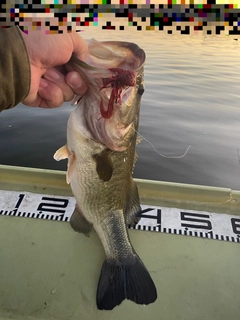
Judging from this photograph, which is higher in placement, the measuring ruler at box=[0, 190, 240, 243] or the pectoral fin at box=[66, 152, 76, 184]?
the pectoral fin at box=[66, 152, 76, 184]

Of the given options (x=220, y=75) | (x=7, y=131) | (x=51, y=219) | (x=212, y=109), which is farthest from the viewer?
(x=220, y=75)

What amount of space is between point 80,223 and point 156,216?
21.4 inches

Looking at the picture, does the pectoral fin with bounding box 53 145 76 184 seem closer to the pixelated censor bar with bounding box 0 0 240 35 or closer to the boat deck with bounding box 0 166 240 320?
the boat deck with bounding box 0 166 240 320

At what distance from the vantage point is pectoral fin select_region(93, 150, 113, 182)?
76.6 inches

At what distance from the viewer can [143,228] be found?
7.13 feet

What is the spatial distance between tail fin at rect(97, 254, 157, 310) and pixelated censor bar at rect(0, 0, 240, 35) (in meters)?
1.27

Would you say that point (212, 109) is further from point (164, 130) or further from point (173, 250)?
point (173, 250)

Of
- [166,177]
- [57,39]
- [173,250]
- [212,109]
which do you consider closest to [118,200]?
[173,250]

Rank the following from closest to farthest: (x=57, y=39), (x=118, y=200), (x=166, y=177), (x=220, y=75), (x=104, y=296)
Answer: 1. (x=57, y=39)
2. (x=104, y=296)
3. (x=118, y=200)
4. (x=166, y=177)
5. (x=220, y=75)

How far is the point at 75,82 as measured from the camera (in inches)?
65.7

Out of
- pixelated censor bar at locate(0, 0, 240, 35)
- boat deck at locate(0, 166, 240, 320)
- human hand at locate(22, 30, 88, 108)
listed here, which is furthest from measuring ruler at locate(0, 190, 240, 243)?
pixelated censor bar at locate(0, 0, 240, 35)

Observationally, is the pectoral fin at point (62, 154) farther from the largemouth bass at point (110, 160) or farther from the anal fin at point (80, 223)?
the anal fin at point (80, 223)

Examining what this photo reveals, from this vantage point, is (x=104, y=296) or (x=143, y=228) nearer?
(x=104, y=296)

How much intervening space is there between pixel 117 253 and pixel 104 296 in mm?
264
